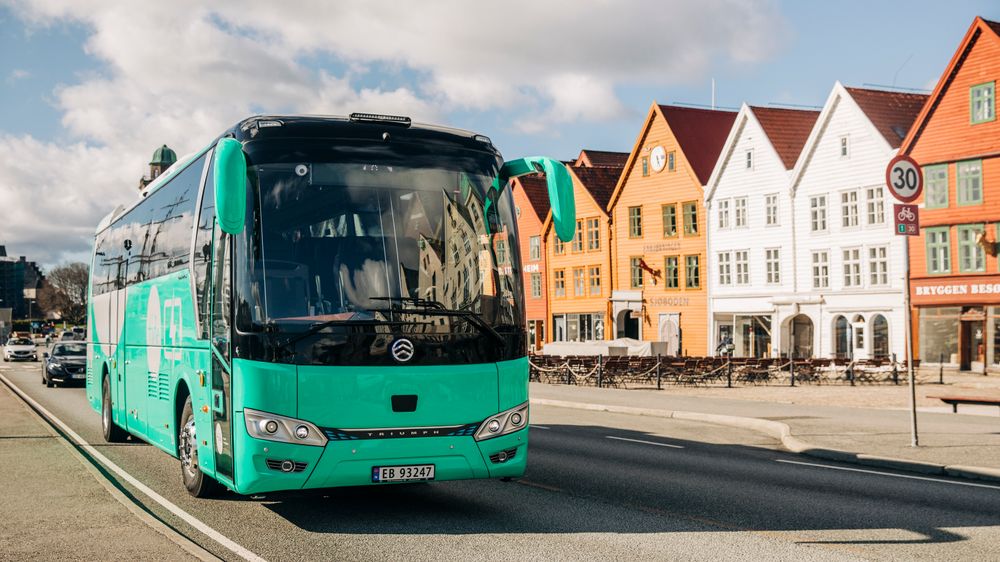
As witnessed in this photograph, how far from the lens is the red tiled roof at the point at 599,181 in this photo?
66325 mm

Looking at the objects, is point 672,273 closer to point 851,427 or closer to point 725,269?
point 725,269

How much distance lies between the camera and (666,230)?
59.9 m

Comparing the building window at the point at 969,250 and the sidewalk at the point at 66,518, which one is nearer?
the sidewalk at the point at 66,518

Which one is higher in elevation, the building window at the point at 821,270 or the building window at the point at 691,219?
the building window at the point at 691,219

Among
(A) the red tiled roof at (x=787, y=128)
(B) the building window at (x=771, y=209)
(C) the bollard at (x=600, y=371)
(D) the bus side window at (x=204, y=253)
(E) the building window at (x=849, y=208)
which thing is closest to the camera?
(D) the bus side window at (x=204, y=253)

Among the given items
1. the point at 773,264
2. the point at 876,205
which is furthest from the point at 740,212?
the point at 876,205

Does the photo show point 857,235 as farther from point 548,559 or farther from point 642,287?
point 548,559

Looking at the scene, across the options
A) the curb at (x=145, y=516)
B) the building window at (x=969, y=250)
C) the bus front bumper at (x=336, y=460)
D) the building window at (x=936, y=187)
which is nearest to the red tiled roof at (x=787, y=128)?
the building window at (x=936, y=187)

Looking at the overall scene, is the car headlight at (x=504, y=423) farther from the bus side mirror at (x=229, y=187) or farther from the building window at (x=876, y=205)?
the building window at (x=876, y=205)

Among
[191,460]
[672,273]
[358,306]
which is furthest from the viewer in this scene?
[672,273]

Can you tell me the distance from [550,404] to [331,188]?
1881 centimetres

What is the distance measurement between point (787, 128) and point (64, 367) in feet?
119

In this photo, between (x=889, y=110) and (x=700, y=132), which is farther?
(x=700, y=132)

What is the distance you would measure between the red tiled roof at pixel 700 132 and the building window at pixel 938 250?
15.6 metres
